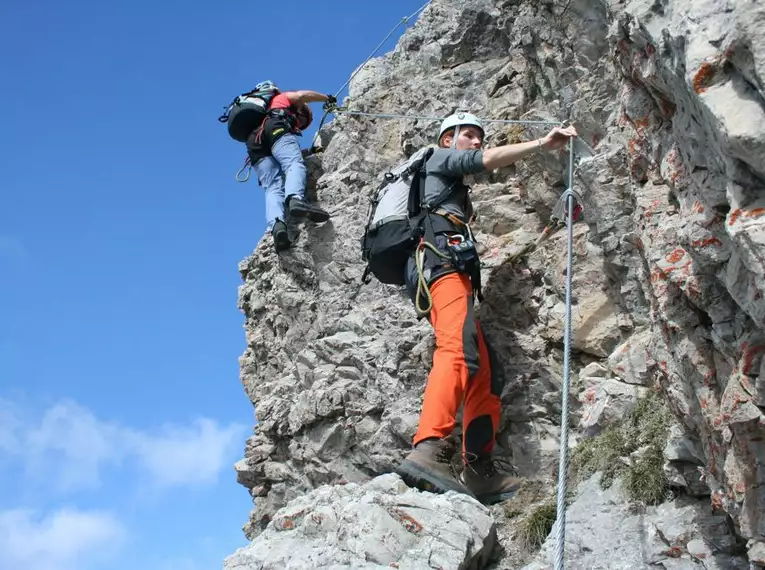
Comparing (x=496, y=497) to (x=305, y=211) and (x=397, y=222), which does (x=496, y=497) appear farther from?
(x=305, y=211)

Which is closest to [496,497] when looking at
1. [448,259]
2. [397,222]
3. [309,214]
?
[448,259]

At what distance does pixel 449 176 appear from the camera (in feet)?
23.5

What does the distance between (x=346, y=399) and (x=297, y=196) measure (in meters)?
2.72

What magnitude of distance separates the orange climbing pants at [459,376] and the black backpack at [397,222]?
2.02 feet

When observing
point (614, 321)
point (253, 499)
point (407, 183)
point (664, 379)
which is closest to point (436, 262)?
point (407, 183)

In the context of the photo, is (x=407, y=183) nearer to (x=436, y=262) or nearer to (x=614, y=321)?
(x=436, y=262)

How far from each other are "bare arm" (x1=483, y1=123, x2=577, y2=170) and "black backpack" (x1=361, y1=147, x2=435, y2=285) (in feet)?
2.66

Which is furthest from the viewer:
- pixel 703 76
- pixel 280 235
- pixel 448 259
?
pixel 280 235

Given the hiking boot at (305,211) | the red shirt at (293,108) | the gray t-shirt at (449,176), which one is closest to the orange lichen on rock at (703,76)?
the gray t-shirt at (449,176)

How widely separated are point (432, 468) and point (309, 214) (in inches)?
163

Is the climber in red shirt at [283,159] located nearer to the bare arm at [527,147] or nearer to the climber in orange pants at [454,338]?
the climber in orange pants at [454,338]

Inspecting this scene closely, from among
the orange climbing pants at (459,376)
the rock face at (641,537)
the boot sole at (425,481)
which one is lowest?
the rock face at (641,537)

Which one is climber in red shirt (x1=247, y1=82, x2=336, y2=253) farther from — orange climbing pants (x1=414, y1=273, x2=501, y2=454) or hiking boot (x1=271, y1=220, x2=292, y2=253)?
orange climbing pants (x1=414, y1=273, x2=501, y2=454)

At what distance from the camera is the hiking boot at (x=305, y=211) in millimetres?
9133
